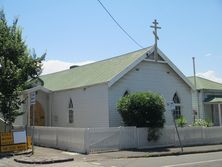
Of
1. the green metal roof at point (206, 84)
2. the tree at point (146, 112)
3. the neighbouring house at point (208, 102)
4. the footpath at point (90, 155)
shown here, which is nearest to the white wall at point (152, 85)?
the tree at point (146, 112)

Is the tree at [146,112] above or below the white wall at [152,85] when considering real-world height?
below

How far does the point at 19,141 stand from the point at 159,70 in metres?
11.8

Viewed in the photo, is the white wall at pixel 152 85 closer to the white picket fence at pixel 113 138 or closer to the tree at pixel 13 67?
the white picket fence at pixel 113 138

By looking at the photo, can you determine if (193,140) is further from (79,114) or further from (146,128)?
(79,114)

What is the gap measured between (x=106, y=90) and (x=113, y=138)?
470 centimetres

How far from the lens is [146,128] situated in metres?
21.7

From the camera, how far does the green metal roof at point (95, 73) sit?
25.5 metres

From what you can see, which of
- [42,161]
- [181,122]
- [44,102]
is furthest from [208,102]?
[42,161]

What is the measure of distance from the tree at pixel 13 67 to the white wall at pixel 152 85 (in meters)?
5.33

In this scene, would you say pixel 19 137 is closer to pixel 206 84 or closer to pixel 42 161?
pixel 42 161

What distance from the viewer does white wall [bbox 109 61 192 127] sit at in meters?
24.4

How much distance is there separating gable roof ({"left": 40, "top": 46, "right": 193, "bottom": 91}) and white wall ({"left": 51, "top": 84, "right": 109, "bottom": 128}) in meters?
0.49

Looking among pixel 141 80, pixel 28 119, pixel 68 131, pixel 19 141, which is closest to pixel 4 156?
pixel 19 141

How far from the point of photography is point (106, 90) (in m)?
24.1
